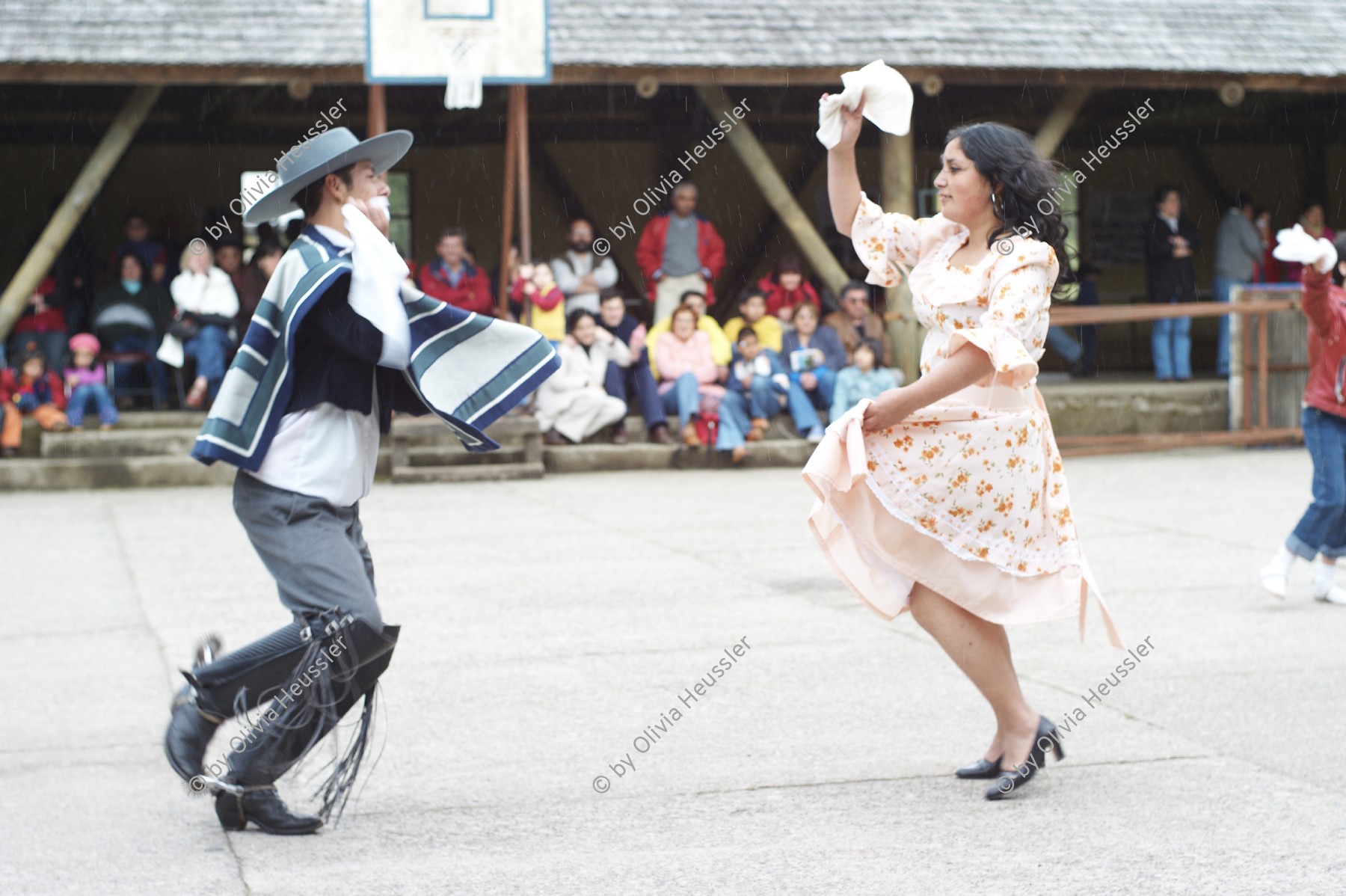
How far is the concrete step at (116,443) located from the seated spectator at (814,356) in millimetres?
4605

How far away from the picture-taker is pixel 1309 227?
16.3 meters

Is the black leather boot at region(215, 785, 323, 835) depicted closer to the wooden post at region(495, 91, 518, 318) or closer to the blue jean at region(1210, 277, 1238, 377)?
the wooden post at region(495, 91, 518, 318)

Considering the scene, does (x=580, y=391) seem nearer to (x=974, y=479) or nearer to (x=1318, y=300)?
(x=1318, y=300)

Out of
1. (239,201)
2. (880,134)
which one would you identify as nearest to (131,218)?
(239,201)

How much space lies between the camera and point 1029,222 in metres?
4.09

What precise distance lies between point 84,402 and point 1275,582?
9091mm

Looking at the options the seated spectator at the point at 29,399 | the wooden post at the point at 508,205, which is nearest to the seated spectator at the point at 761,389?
the wooden post at the point at 508,205

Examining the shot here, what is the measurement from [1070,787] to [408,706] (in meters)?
2.11

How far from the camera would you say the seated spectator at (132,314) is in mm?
13406

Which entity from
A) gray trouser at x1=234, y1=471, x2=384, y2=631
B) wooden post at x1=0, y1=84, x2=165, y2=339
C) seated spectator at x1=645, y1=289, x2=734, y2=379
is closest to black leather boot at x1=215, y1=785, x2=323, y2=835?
gray trouser at x1=234, y1=471, x2=384, y2=631

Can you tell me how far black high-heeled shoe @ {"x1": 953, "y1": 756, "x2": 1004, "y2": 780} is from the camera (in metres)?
4.23

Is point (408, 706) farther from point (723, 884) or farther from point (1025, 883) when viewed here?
point (1025, 883)

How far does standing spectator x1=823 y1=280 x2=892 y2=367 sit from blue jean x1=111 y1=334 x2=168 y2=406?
5.43m

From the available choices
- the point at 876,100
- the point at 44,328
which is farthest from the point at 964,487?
the point at 44,328
